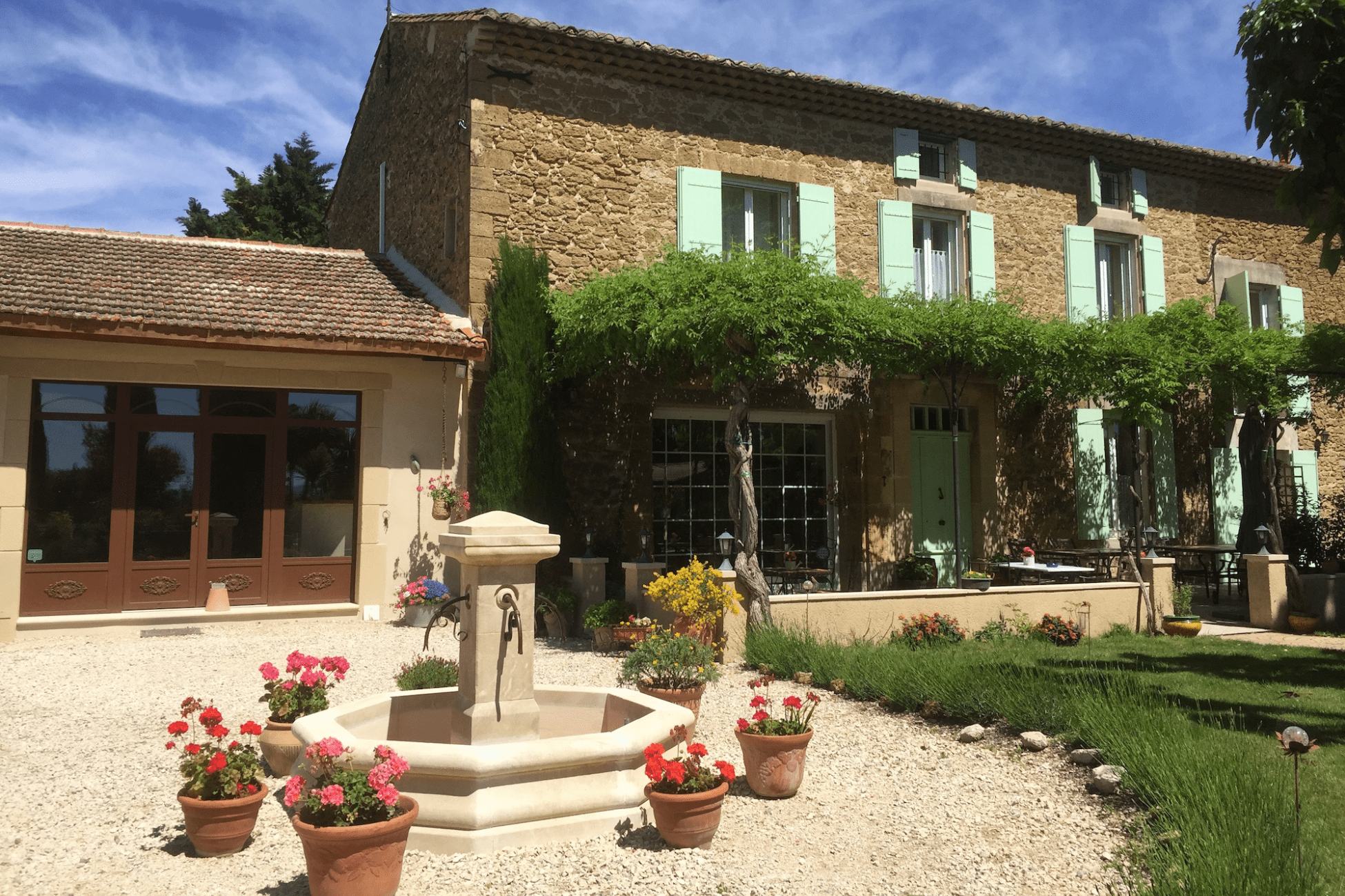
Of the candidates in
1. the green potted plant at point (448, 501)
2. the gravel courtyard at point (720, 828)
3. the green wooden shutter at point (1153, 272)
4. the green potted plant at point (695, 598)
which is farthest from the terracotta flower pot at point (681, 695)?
the green wooden shutter at point (1153, 272)

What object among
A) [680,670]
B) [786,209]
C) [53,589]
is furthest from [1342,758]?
[53,589]

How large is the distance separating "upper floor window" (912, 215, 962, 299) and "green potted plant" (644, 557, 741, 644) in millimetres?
6635

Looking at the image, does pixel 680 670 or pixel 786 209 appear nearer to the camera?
pixel 680 670

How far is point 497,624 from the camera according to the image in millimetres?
4277

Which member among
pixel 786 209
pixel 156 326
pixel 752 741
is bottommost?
pixel 752 741

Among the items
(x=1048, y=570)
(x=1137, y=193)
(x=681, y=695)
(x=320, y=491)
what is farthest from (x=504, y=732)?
(x=1137, y=193)

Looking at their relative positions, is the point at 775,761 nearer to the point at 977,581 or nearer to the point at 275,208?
the point at 977,581

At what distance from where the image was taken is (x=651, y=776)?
377 cm

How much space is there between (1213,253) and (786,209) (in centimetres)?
750

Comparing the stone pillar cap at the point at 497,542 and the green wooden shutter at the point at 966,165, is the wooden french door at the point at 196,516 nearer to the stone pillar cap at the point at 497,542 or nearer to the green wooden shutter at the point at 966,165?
the stone pillar cap at the point at 497,542

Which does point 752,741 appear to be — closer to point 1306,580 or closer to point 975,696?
point 975,696

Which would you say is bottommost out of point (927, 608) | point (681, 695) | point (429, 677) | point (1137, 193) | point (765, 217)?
point (681, 695)

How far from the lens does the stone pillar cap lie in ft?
13.6

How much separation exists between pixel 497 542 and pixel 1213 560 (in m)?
12.6
